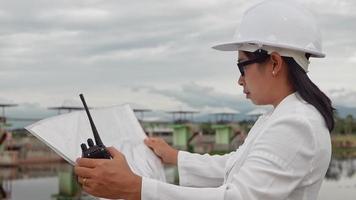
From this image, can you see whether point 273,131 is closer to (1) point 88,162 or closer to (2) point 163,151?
(1) point 88,162

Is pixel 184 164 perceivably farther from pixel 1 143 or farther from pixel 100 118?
pixel 1 143

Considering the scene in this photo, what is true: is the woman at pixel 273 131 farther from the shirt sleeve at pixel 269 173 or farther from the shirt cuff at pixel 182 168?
the shirt cuff at pixel 182 168

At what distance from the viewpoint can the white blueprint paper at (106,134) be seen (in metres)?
1.41

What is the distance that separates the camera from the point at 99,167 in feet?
3.90

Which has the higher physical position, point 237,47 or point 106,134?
point 237,47

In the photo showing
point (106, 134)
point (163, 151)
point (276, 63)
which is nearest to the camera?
point (276, 63)

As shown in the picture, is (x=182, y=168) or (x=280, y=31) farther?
(x=182, y=168)

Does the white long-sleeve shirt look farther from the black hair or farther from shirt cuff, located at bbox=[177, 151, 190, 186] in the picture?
shirt cuff, located at bbox=[177, 151, 190, 186]

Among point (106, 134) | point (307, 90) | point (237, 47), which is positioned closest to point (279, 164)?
point (307, 90)

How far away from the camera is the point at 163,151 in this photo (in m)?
1.70

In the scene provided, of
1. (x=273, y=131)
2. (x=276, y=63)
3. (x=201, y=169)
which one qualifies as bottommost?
(x=201, y=169)

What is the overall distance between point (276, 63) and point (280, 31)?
0.06 meters

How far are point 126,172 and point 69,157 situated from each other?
23 cm

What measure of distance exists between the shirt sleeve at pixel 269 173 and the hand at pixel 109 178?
0.02 m
